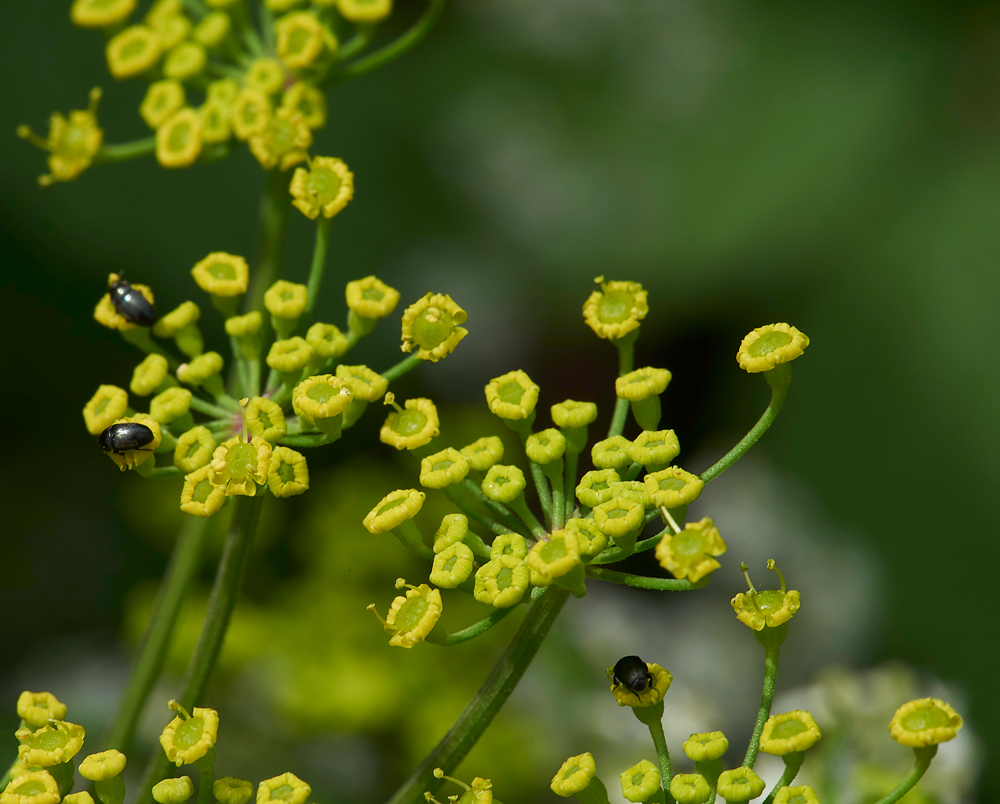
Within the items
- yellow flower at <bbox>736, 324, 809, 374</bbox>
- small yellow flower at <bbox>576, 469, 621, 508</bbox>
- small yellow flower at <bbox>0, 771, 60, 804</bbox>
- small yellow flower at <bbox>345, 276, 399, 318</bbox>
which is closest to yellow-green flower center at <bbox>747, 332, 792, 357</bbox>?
yellow flower at <bbox>736, 324, 809, 374</bbox>

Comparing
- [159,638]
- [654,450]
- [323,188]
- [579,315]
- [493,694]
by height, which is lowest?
[579,315]

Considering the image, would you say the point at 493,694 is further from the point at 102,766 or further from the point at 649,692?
the point at 102,766

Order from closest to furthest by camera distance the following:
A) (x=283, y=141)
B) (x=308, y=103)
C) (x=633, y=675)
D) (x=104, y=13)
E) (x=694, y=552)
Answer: (x=694, y=552) < (x=633, y=675) < (x=283, y=141) < (x=308, y=103) < (x=104, y=13)

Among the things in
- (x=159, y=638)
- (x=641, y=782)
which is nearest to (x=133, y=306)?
(x=159, y=638)

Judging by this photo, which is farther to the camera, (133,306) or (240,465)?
(133,306)

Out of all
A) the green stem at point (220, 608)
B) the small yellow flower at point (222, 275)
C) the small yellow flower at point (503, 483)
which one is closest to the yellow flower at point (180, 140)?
the small yellow flower at point (222, 275)

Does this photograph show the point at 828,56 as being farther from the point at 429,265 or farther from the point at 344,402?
the point at 344,402

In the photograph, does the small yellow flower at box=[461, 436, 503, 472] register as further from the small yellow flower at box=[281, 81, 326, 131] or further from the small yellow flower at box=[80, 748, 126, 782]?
the small yellow flower at box=[281, 81, 326, 131]

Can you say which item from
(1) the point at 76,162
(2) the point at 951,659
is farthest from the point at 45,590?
(2) the point at 951,659
